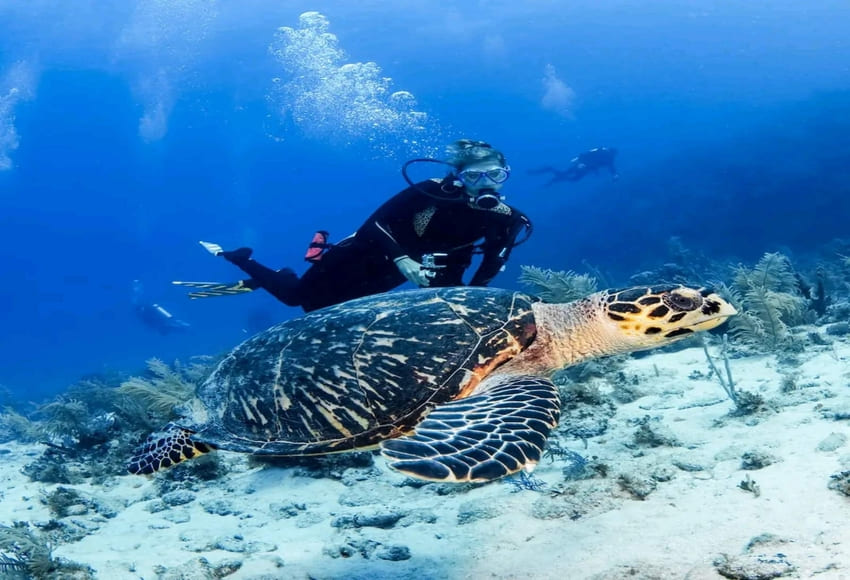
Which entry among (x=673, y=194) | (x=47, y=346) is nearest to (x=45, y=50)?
(x=47, y=346)

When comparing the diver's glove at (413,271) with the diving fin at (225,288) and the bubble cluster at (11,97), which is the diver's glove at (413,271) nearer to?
the diving fin at (225,288)

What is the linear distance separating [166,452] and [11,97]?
84072mm

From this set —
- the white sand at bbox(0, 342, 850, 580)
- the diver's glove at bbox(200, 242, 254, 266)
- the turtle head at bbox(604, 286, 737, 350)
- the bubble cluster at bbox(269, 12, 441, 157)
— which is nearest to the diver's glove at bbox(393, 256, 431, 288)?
the white sand at bbox(0, 342, 850, 580)

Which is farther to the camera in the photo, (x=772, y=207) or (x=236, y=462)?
(x=772, y=207)

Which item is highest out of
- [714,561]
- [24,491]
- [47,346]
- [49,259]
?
[49,259]

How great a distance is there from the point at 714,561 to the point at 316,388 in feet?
7.11

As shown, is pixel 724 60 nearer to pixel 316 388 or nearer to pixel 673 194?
pixel 673 194

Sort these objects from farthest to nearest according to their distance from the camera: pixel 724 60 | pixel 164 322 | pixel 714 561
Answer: pixel 724 60
pixel 164 322
pixel 714 561

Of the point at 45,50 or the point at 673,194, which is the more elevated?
the point at 45,50

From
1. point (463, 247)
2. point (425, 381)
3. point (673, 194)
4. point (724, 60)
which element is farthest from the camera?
point (724, 60)

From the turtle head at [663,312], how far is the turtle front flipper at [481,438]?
0.72 m

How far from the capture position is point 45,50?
52.2 m

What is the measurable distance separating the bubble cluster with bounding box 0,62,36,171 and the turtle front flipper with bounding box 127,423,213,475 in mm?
71447

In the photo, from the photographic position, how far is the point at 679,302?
279cm
